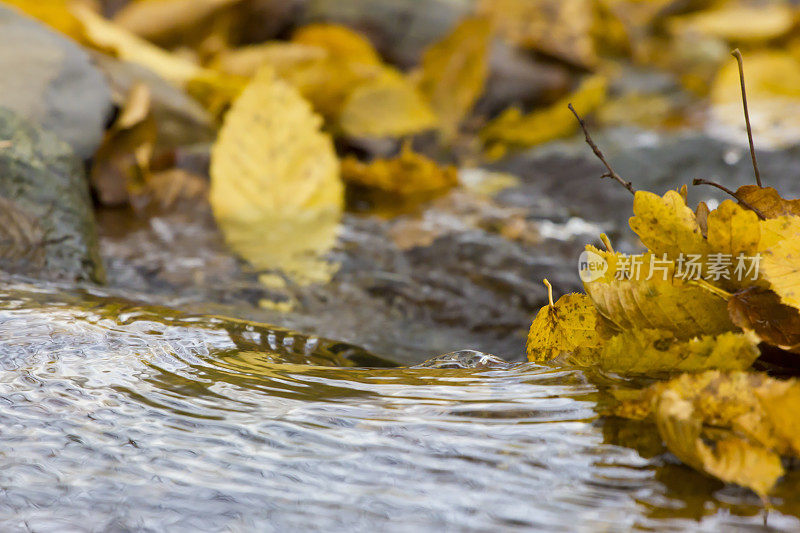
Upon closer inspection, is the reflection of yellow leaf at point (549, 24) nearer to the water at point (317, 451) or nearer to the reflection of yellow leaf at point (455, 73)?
the reflection of yellow leaf at point (455, 73)

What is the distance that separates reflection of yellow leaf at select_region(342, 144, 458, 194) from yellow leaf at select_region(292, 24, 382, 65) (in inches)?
31.4

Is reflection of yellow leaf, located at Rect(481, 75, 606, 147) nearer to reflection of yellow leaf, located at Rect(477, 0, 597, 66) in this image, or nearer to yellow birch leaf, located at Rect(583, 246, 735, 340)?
reflection of yellow leaf, located at Rect(477, 0, 597, 66)

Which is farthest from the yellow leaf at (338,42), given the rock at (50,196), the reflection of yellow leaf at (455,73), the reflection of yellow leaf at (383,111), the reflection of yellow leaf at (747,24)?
the reflection of yellow leaf at (747,24)

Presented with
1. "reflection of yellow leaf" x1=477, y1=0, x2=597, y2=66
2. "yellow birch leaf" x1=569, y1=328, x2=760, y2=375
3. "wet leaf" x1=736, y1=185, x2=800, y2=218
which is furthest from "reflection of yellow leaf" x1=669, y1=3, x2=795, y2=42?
"yellow birch leaf" x1=569, y1=328, x2=760, y2=375

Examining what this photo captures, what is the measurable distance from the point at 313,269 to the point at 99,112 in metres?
0.64

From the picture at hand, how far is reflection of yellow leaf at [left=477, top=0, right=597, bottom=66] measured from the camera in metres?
2.96

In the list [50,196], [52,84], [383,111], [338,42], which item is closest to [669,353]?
[50,196]

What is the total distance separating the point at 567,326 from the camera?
81 centimetres

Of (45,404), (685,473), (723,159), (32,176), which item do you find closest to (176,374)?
(45,404)

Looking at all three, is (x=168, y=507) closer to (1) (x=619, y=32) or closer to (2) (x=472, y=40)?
(2) (x=472, y=40)

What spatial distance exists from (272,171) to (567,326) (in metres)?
1.13

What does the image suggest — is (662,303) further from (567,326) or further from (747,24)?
(747,24)

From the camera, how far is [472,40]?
2.46m

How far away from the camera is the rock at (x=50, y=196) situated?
1249 millimetres
